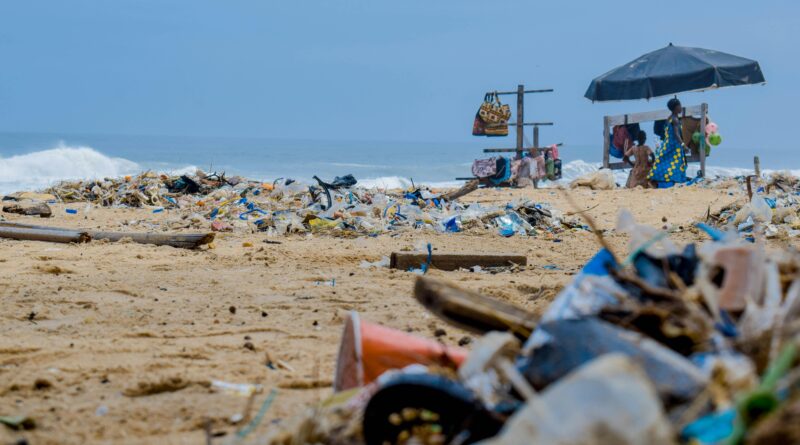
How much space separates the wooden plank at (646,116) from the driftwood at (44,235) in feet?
35.2

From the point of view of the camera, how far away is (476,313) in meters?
2.25

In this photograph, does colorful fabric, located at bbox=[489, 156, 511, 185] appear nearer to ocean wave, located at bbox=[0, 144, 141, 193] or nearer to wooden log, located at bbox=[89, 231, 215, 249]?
wooden log, located at bbox=[89, 231, 215, 249]

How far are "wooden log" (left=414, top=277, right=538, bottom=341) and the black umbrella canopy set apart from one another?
13.7 metres

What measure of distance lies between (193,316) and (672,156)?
37.2 feet

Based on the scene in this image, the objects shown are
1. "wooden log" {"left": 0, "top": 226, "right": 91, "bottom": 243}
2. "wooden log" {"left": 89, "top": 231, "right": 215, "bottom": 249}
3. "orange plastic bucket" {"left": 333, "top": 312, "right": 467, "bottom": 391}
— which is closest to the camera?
"orange plastic bucket" {"left": 333, "top": 312, "right": 467, "bottom": 391}

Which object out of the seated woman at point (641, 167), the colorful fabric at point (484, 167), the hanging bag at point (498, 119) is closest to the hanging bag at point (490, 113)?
the hanging bag at point (498, 119)

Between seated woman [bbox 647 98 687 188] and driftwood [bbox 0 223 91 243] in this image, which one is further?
seated woman [bbox 647 98 687 188]

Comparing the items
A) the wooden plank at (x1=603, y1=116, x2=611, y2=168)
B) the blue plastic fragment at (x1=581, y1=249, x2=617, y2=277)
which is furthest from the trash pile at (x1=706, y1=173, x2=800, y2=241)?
the wooden plank at (x1=603, y1=116, x2=611, y2=168)

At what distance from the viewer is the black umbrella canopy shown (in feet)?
Answer: 48.8

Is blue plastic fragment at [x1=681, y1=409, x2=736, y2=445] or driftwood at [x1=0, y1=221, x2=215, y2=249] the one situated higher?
blue plastic fragment at [x1=681, y1=409, x2=736, y2=445]

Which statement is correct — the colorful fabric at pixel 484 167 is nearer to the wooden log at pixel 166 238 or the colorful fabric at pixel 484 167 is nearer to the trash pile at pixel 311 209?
the trash pile at pixel 311 209

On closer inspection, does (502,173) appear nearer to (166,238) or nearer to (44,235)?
(166,238)

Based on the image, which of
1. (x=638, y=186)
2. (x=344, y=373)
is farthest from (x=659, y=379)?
(x=638, y=186)

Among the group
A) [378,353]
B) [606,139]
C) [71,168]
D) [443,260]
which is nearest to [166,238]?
[443,260]
